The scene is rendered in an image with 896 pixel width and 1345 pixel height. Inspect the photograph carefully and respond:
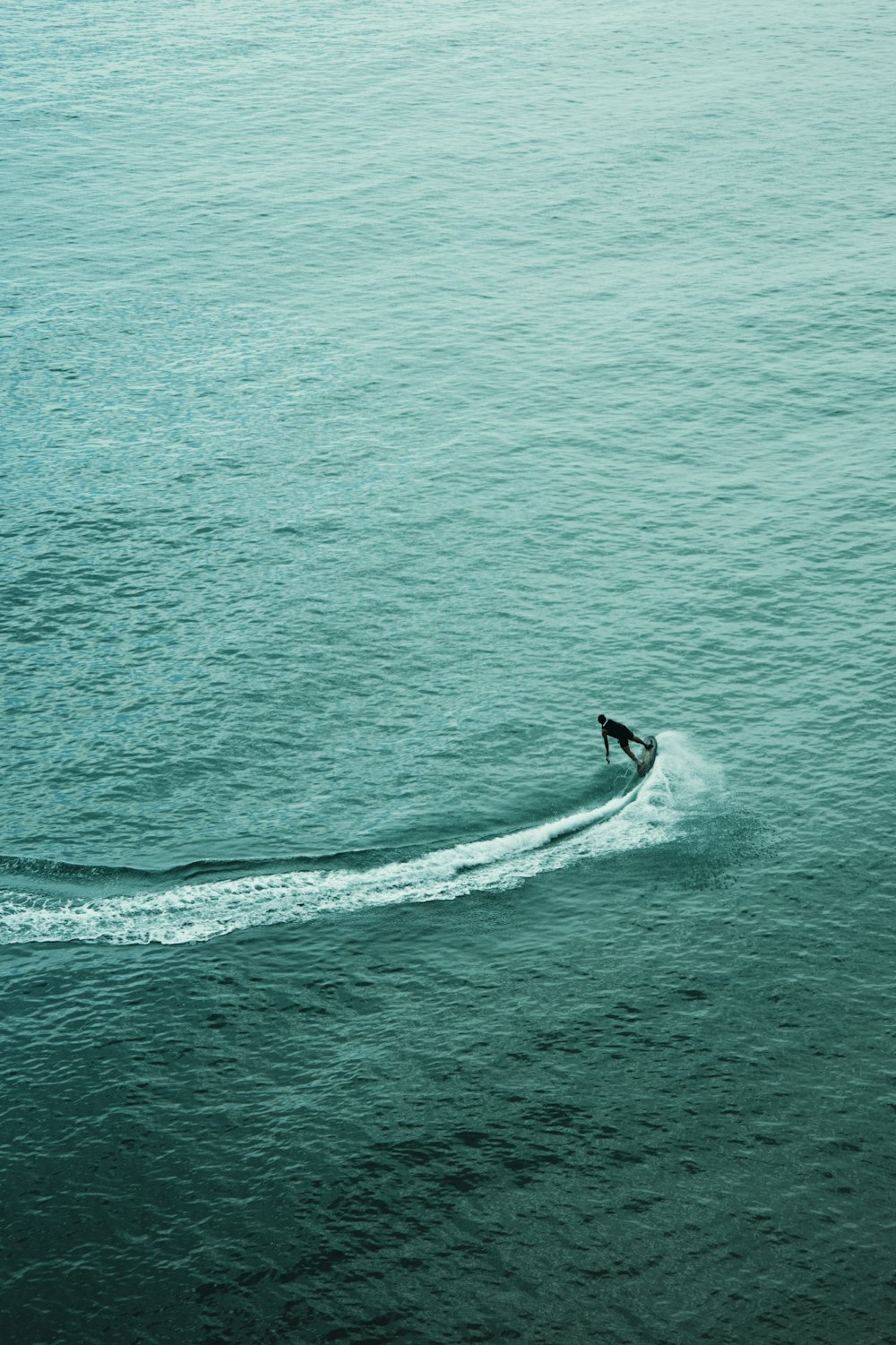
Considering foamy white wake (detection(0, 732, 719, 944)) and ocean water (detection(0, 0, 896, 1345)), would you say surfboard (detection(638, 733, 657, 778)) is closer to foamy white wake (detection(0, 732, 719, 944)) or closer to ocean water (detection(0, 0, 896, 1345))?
ocean water (detection(0, 0, 896, 1345))

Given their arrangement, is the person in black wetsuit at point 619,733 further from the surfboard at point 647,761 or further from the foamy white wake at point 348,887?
the foamy white wake at point 348,887

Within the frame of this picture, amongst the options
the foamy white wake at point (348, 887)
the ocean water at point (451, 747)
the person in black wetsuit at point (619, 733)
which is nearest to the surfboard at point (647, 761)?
the person in black wetsuit at point (619, 733)

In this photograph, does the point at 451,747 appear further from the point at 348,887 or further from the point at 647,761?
the point at 348,887

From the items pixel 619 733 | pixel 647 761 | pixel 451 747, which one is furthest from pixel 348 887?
pixel 647 761

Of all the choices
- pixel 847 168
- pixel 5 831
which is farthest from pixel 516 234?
pixel 5 831

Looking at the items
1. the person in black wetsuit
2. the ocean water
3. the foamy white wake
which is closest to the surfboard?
the person in black wetsuit

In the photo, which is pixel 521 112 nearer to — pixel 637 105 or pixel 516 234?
pixel 637 105

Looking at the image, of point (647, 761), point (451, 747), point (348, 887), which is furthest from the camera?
point (451, 747)
